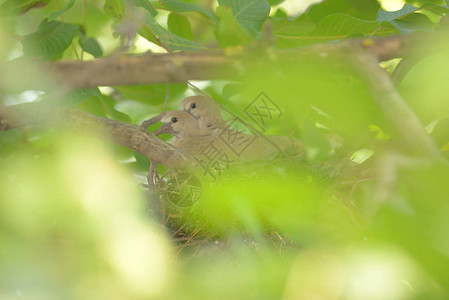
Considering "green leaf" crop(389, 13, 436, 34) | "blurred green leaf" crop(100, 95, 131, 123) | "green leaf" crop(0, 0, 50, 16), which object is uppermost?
"green leaf" crop(389, 13, 436, 34)

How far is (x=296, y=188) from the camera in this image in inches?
27.5

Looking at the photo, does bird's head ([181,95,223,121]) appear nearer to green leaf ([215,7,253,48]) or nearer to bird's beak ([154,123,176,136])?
bird's beak ([154,123,176,136])

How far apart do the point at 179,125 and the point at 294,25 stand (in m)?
0.73

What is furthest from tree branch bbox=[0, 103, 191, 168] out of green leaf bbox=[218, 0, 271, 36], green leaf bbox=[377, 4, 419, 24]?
green leaf bbox=[377, 4, 419, 24]

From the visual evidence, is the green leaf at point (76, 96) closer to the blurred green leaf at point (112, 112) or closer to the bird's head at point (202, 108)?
the blurred green leaf at point (112, 112)

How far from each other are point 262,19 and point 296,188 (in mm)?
616

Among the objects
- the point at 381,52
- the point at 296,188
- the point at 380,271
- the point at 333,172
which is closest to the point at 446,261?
the point at 380,271

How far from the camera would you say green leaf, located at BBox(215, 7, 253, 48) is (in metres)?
0.94

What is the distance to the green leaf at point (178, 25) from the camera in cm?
178

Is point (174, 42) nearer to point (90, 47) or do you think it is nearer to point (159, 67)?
point (159, 67)

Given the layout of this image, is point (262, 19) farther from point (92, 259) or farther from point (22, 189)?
point (22, 189)

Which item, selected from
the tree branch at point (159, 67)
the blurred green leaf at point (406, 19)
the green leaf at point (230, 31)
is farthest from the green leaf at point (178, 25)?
the tree branch at point (159, 67)

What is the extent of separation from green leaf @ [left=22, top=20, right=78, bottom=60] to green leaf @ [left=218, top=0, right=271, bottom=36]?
63 centimetres

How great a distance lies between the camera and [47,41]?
5.26 ft
